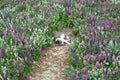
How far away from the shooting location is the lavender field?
6.68 metres

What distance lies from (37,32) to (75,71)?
2402 mm

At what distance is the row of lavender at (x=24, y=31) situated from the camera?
22.5 ft

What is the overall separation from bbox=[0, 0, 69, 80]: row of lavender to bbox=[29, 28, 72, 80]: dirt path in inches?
7.4

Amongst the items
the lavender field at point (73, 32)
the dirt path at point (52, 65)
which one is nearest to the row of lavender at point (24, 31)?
the lavender field at point (73, 32)

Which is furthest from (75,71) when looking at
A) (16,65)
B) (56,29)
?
(56,29)

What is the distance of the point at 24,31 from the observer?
864 centimetres

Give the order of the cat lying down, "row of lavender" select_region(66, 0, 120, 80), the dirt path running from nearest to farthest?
"row of lavender" select_region(66, 0, 120, 80) → the dirt path → the cat lying down

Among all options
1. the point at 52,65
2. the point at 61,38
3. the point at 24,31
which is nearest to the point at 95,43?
the point at 52,65

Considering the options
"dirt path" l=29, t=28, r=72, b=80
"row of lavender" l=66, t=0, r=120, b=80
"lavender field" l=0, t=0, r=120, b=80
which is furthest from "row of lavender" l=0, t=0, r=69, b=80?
"row of lavender" l=66, t=0, r=120, b=80

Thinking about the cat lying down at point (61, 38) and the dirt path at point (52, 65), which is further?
the cat lying down at point (61, 38)

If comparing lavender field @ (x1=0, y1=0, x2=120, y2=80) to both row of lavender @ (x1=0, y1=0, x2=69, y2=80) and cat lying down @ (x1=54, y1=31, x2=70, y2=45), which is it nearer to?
row of lavender @ (x1=0, y1=0, x2=69, y2=80)

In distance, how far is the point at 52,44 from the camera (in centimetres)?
890

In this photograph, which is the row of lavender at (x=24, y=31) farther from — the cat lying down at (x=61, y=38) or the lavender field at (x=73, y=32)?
the cat lying down at (x=61, y=38)

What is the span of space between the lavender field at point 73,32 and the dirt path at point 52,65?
17 cm
